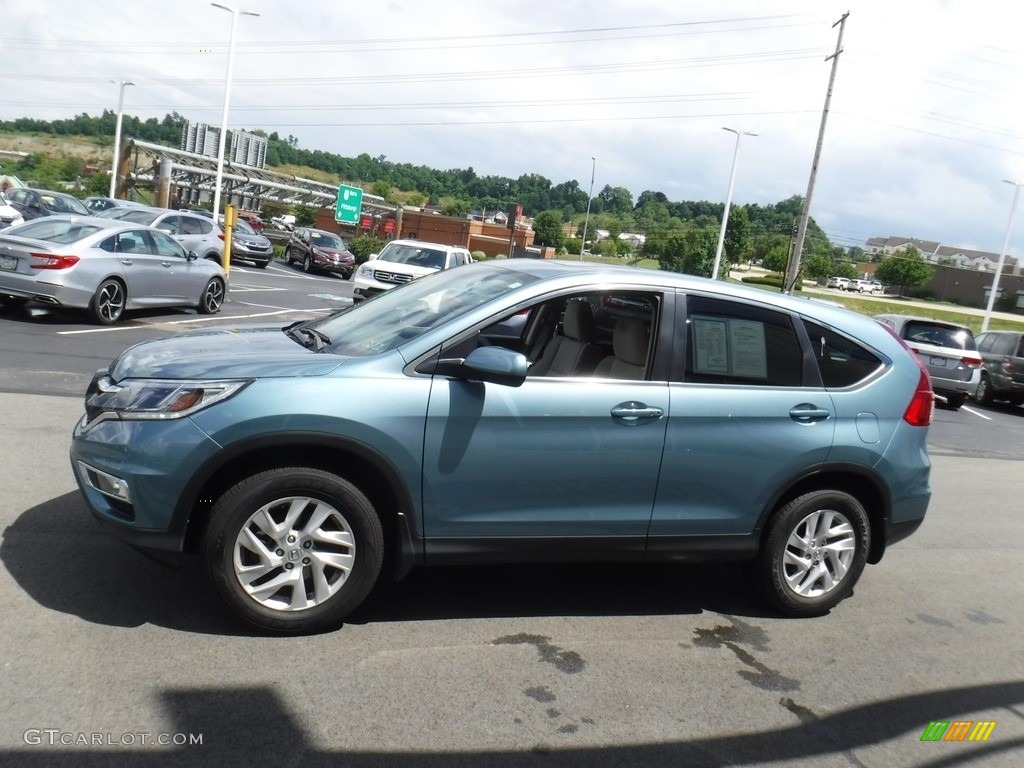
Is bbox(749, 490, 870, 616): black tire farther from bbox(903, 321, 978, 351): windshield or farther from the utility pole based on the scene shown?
the utility pole

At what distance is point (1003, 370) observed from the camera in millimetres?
20234

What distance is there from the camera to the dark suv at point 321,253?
35938 millimetres

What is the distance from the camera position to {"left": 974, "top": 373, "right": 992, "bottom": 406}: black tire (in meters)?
20.5

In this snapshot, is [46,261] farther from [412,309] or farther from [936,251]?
[936,251]

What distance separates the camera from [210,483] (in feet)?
13.3

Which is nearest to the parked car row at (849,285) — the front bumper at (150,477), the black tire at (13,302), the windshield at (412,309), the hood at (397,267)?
the hood at (397,267)

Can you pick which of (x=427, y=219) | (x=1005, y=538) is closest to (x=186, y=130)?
(x=427, y=219)

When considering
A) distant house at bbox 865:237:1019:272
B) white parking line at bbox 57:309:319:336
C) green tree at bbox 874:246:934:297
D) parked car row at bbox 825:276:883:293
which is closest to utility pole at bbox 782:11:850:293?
white parking line at bbox 57:309:319:336

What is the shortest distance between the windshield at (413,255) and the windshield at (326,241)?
15.1m

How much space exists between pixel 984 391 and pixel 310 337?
64.1 feet

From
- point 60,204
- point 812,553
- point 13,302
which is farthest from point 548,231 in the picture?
point 812,553

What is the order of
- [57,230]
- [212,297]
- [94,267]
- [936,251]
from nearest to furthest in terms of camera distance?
1. [94,267]
2. [57,230]
3. [212,297]
4. [936,251]

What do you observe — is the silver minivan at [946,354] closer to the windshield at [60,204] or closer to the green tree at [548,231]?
the windshield at [60,204]

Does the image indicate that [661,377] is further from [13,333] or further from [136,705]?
[13,333]
